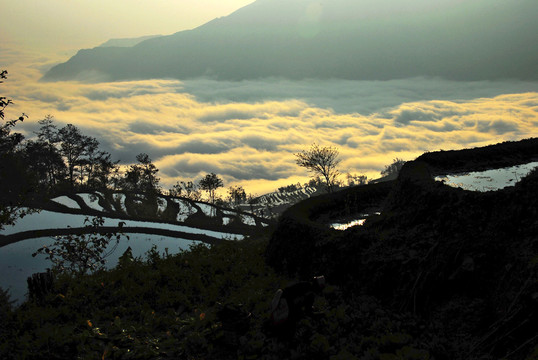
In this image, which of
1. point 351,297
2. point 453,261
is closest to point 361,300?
point 351,297

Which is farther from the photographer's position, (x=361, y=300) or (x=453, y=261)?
(x=361, y=300)

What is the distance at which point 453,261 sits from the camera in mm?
9398

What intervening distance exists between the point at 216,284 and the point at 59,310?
4.77 meters

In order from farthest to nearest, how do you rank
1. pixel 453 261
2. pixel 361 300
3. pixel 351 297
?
pixel 351 297 < pixel 361 300 < pixel 453 261

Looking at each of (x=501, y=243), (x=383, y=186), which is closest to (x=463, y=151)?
(x=383, y=186)

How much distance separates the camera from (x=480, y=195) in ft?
32.9

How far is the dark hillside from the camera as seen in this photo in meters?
7.52

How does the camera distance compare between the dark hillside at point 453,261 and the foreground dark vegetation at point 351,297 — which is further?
the foreground dark vegetation at point 351,297

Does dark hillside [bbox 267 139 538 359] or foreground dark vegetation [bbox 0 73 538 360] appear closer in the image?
dark hillside [bbox 267 139 538 359]

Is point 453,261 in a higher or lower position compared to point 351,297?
higher

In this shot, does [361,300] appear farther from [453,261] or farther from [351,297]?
[453,261]

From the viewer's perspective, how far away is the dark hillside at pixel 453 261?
752 cm

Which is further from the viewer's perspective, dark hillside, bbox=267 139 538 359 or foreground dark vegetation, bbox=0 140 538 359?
foreground dark vegetation, bbox=0 140 538 359

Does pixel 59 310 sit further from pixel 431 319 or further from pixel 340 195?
pixel 340 195
